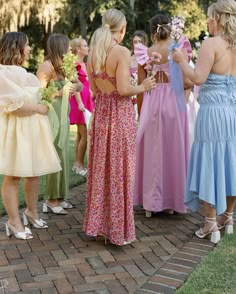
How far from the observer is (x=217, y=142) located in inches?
156

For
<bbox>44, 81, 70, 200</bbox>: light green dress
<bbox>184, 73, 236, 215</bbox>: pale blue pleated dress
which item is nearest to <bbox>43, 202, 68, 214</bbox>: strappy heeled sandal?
<bbox>44, 81, 70, 200</bbox>: light green dress

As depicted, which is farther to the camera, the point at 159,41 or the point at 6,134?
the point at 159,41

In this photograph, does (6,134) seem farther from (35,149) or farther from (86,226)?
(86,226)

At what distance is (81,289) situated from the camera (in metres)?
3.17

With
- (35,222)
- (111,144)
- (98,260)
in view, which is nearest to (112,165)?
(111,144)

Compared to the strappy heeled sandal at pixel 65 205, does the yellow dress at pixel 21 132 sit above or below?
above

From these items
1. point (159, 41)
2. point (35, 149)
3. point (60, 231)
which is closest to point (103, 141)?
point (35, 149)

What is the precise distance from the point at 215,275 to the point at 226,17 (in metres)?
1.96

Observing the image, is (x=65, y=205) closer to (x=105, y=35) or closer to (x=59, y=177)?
(x=59, y=177)

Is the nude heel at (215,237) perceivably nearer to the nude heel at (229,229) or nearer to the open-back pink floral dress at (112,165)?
the nude heel at (229,229)

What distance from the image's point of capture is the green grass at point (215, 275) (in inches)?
123

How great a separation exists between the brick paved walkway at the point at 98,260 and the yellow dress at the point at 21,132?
62 centimetres

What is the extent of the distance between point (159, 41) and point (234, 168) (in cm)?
147

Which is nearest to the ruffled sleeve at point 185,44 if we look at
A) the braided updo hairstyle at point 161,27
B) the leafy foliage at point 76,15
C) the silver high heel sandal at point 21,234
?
the braided updo hairstyle at point 161,27
